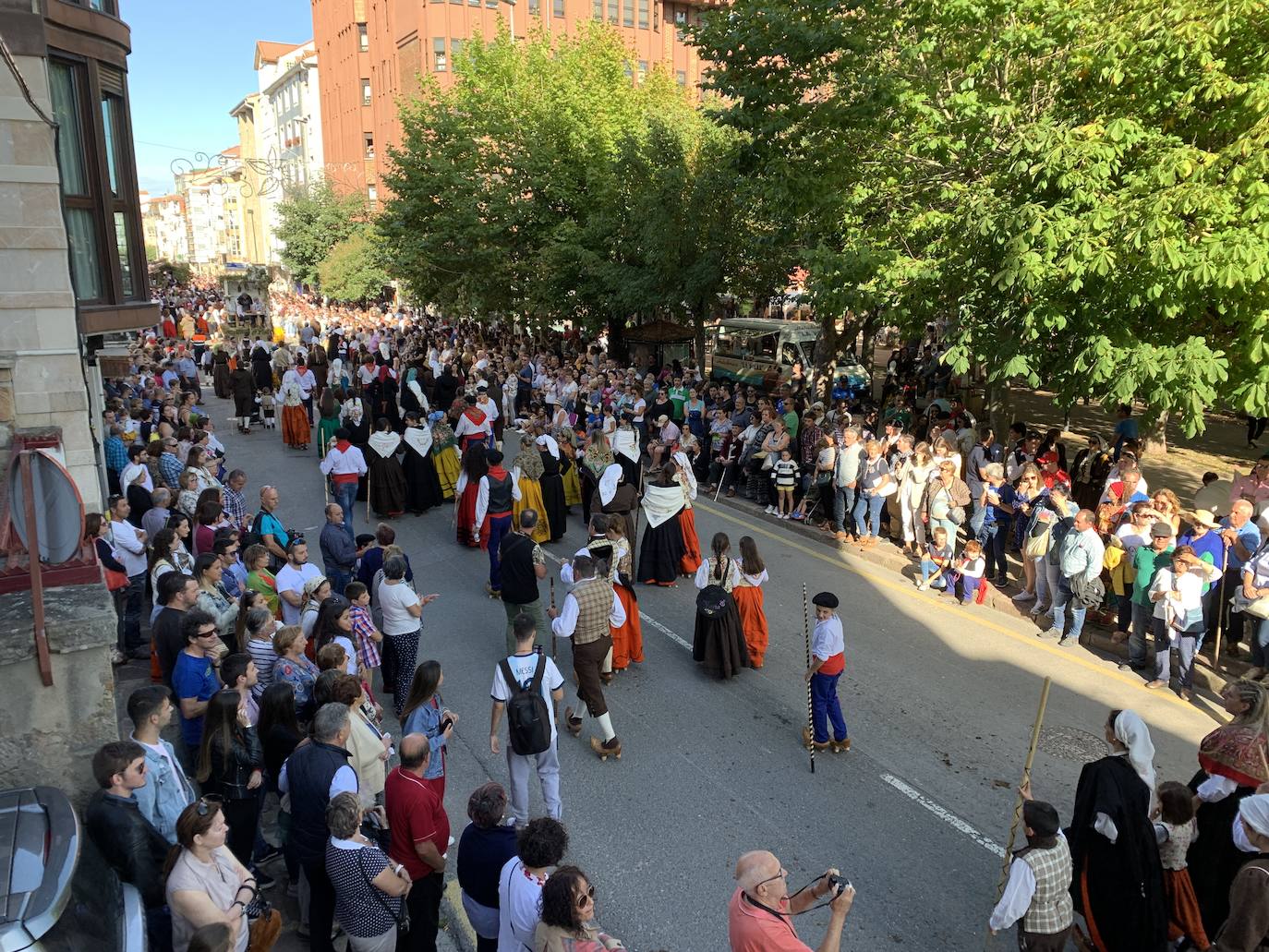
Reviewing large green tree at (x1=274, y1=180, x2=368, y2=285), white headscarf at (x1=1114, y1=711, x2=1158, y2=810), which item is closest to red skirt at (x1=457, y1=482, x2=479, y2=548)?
white headscarf at (x1=1114, y1=711, x2=1158, y2=810)

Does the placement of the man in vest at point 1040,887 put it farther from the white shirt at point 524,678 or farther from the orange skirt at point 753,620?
the orange skirt at point 753,620

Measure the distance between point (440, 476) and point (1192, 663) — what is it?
10.4 metres

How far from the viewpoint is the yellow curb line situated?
8.69 metres

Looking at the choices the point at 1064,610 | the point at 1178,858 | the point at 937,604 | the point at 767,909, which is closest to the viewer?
the point at 767,909

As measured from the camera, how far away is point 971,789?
6867mm

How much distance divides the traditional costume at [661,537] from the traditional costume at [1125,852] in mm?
6367

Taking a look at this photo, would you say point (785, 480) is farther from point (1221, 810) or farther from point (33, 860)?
point (33, 860)

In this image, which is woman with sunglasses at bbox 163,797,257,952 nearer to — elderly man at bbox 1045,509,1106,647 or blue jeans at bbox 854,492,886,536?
elderly man at bbox 1045,509,1106,647

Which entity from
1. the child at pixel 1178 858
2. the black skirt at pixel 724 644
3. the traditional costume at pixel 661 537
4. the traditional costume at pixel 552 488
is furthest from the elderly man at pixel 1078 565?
the traditional costume at pixel 552 488

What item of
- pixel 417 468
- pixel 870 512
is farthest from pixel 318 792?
pixel 417 468

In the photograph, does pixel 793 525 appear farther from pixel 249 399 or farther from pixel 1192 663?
pixel 249 399

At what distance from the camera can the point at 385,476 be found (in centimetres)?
1385

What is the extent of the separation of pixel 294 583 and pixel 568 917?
16.2 ft

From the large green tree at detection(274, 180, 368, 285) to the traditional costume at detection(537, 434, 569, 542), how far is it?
43037 millimetres
